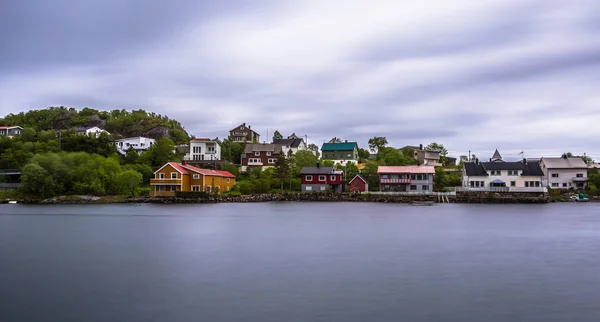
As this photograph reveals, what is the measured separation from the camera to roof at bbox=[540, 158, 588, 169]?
57866 mm

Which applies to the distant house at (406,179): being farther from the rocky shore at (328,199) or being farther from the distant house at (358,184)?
the rocky shore at (328,199)

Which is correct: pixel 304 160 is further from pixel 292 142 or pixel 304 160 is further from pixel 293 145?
pixel 292 142

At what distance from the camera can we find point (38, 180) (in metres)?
48.8

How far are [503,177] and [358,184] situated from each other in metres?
17.2

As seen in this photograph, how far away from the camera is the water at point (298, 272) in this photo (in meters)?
11.1

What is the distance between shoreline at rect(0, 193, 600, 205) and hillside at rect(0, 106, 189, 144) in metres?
32.1

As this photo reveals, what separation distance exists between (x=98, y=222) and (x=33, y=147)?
38522 millimetres

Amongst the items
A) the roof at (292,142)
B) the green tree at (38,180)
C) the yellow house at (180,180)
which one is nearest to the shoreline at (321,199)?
the yellow house at (180,180)

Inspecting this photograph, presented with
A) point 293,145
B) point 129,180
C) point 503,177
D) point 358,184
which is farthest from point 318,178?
point 503,177

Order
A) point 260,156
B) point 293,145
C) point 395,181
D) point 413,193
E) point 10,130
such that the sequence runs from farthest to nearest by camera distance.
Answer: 1. point 10,130
2. point 293,145
3. point 260,156
4. point 395,181
5. point 413,193

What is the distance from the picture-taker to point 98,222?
2988cm

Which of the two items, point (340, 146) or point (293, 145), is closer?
point (293, 145)

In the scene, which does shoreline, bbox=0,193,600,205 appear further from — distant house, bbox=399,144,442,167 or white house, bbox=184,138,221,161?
distant house, bbox=399,144,442,167

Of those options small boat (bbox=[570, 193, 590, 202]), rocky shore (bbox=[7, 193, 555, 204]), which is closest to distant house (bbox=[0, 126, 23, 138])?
rocky shore (bbox=[7, 193, 555, 204])
